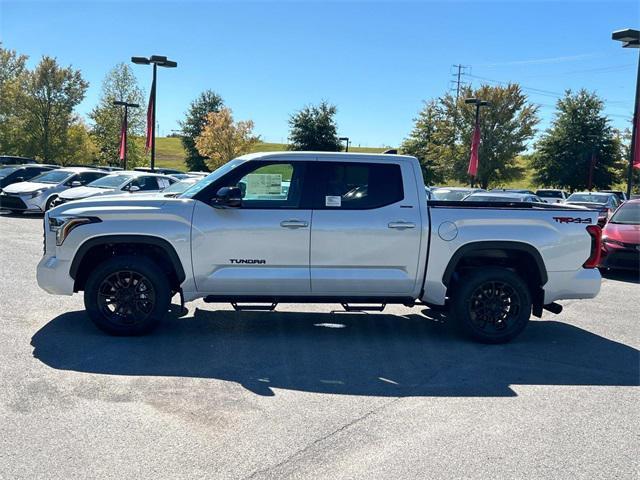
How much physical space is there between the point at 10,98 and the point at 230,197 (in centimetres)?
3759

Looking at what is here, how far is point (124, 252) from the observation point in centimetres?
629

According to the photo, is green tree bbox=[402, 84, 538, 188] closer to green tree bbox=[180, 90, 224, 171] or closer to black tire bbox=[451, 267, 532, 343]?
green tree bbox=[180, 90, 224, 171]

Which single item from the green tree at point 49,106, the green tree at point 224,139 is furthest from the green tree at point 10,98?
the green tree at point 224,139

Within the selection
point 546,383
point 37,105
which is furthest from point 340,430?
point 37,105

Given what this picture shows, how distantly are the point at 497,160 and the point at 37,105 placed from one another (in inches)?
1239

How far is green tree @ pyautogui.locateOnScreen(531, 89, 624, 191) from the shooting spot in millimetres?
44750

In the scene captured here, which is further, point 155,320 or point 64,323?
point 64,323

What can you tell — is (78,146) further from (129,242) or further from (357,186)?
(357,186)

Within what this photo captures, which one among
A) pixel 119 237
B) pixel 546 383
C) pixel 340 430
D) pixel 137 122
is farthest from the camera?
pixel 137 122

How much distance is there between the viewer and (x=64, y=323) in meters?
6.54

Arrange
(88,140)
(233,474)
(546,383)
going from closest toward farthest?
(233,474) < (546,383) < (88,140)

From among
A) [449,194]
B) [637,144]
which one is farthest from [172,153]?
[637,144]

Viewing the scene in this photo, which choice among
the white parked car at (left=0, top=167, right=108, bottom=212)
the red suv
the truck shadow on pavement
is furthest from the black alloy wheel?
the white parked car at (left=0, top=167, right=108, bottom=212)

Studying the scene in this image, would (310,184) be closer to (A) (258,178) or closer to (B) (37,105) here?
(A) (258,178)
